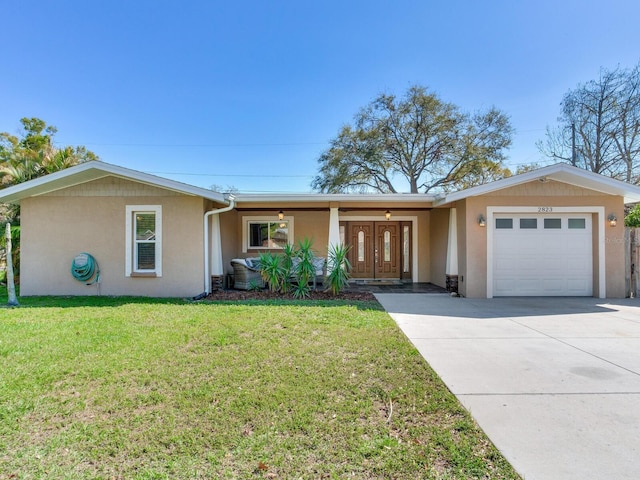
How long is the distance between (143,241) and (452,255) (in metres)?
8.33

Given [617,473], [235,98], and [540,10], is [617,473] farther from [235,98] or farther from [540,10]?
[235,98]

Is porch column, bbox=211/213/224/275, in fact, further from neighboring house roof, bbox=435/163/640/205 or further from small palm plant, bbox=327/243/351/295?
neighboring house roof, bbox=435/163/640/205

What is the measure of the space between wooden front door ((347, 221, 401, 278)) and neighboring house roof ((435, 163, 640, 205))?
138 inches

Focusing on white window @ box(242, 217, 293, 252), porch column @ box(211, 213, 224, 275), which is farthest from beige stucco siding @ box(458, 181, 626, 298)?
porch column @ box(211, 213, 224, 275)

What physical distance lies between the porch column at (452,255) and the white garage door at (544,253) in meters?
0.97

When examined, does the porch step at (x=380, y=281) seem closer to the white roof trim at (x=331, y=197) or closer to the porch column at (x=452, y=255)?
the porch column at (x=452, y=255)

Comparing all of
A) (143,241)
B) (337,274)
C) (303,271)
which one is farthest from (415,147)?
(143,241)

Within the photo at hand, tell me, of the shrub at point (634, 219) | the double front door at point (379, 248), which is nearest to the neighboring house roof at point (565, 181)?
the shrub at point (634, 219)

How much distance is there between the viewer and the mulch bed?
812 cm

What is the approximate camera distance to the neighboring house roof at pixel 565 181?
7652 mm

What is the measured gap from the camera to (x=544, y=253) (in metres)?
8.58

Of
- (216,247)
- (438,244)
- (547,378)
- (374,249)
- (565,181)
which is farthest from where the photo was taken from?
(374,249)

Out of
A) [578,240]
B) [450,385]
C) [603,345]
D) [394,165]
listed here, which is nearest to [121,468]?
[450,385]

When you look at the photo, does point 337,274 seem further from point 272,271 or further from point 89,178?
point 89,178
